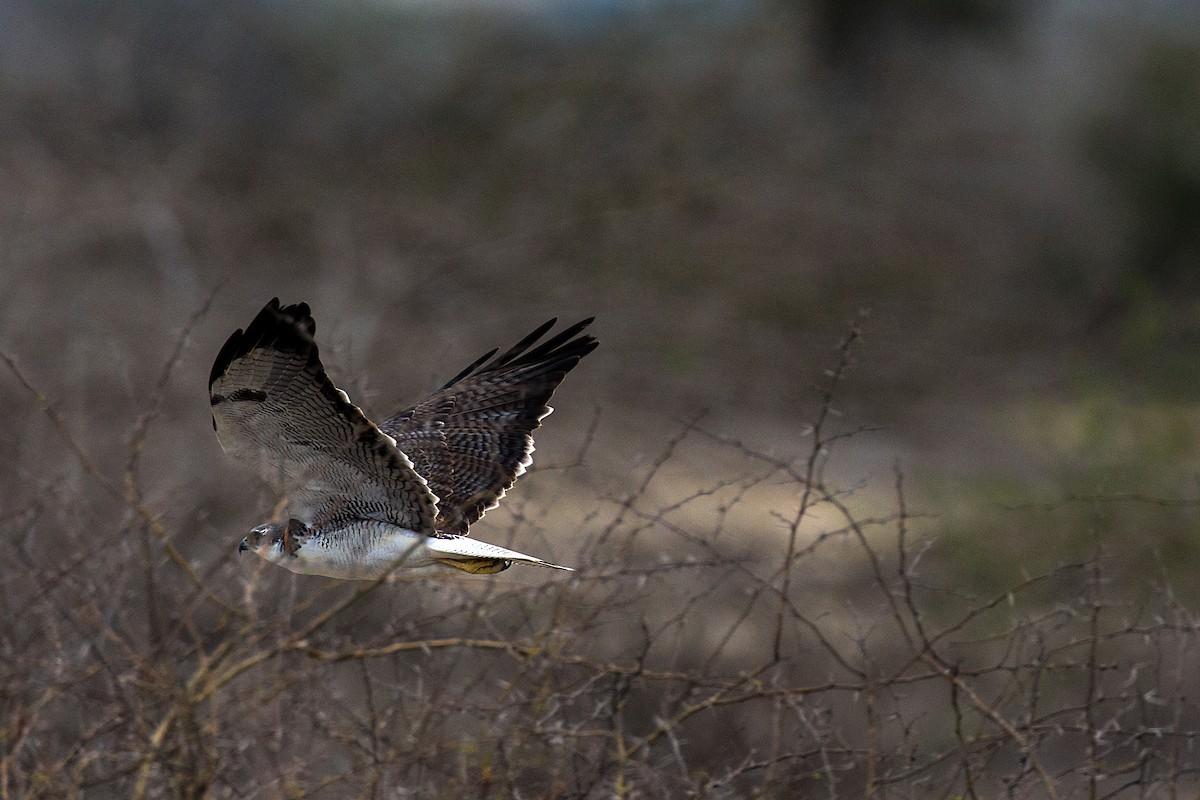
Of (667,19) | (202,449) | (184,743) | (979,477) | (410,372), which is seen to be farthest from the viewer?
(667,19)

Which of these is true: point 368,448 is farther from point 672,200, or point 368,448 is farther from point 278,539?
point 672,200

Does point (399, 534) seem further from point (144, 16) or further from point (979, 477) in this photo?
point (144, 16)

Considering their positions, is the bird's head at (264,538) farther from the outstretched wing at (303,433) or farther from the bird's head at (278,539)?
the outstretched wing at (303,433)

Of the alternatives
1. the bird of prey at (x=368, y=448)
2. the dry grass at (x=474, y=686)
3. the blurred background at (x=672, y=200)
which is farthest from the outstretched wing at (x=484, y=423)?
the blurred background at (x=672, y=200)

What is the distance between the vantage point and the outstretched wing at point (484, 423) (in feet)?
19.9

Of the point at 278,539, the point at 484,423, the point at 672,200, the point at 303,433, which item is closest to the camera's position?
the point at 303,433

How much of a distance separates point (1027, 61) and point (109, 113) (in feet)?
44.7

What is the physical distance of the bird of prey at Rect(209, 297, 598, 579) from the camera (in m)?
5.04

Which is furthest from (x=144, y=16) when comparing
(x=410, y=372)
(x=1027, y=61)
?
A: (x=1027, y=61)

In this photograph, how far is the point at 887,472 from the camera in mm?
15672

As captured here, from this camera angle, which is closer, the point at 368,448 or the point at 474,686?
the point at 474,686

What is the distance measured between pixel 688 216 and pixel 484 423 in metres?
13.5

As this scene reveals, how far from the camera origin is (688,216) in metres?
19.4

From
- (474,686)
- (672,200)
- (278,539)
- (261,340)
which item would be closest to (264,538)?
(278,539)
